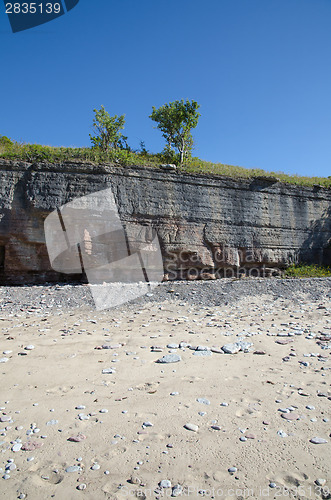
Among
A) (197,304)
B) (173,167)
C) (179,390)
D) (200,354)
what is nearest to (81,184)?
(173,167)

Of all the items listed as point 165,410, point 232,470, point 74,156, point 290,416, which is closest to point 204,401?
point 165,410

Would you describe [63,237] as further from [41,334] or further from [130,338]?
[130,338]

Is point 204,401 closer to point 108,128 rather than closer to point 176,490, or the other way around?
point 176,490

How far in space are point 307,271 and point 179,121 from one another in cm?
1337

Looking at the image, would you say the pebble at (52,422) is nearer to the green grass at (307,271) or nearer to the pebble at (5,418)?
the pebble at (5,418)

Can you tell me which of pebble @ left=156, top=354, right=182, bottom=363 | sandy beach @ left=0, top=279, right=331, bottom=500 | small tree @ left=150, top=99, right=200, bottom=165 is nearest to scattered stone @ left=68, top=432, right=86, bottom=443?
sandy beach @ left=0, top=279, right=331, bottom=500

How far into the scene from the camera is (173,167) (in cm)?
1374

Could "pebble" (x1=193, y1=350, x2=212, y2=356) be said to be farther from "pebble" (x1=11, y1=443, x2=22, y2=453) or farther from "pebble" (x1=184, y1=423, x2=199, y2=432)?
"pebble" (x1=11, y1=443, x2=22, y2=453)

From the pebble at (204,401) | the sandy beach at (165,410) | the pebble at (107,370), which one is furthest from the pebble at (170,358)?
the pebble at (204,401)

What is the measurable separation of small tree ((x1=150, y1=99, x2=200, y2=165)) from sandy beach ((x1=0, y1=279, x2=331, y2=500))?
54.1 feet

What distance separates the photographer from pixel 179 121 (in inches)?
792

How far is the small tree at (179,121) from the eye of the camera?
2005cm

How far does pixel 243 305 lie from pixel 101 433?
7.27m

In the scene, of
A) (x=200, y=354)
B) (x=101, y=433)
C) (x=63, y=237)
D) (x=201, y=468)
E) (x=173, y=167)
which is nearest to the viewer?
(x=201, y=468)
